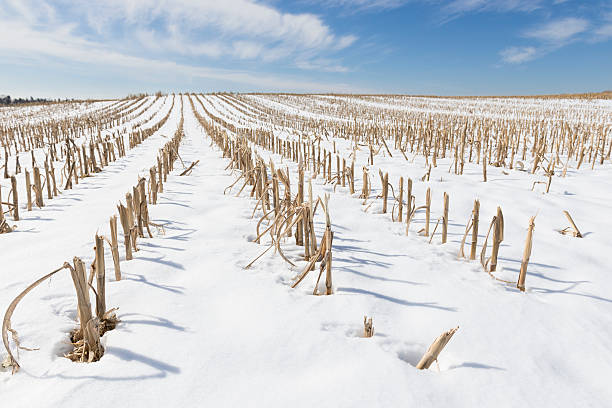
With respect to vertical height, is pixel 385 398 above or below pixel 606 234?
below

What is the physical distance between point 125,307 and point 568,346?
84.6 inches

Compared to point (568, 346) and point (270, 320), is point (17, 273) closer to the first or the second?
point (270, 320)

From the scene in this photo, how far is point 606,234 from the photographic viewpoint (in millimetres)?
2924

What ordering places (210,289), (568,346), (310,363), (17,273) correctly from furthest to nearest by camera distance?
(17,273) < (210,289) < (568,346) < (310,363)

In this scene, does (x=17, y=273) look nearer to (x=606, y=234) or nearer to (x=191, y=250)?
(x=191, y=250)

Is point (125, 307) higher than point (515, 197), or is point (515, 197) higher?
point (515, 197)

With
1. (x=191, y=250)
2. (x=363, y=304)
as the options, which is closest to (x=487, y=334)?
(x=363, y=304)

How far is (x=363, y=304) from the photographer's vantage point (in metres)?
1.84

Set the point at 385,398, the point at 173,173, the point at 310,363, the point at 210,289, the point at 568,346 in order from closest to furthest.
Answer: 1. the point at 385,398
2. the point at 310,363
3. the point at 568,346
4. the point at 210,289
5. the point at 173,173

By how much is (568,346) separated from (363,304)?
0.95 meters

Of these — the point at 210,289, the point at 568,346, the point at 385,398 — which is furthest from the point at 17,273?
the point at 568,346

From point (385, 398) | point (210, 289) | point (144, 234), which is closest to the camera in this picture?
point (385, 398)

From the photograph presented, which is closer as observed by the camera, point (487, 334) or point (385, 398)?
point (385, 398)

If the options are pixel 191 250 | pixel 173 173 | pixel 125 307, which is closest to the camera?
pixel 125 307
